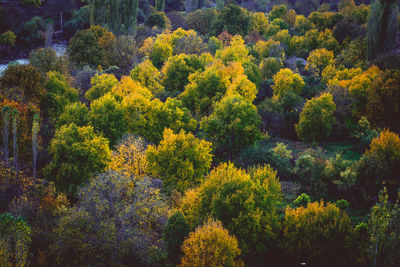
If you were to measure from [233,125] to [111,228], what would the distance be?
18.0m

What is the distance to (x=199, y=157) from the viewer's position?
3045 centimetres

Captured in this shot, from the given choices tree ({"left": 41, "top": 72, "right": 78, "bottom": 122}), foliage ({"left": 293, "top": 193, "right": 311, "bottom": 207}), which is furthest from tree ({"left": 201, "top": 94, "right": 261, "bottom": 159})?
tree ({"left": 41, "top": 72, "right": 78, "bottom": 122})

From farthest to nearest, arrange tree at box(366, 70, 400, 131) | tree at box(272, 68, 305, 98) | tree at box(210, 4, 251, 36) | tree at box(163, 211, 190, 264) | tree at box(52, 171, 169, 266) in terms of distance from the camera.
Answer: tree at box(210, 4, 251, 36)
tree at box(272, 68, 305, 98)
tree at box(366, 70, 400, 131)
tree at box(163, 211, 190, 264)
tree at box(52, 171, 169, 266)

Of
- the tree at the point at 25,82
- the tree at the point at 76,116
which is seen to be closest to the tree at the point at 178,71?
the tree at the point at 76,116

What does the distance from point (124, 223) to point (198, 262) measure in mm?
5492

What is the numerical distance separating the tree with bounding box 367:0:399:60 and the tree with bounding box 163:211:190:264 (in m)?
42.8

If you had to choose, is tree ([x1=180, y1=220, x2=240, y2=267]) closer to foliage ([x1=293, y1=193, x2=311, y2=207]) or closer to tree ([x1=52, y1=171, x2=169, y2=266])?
tree ([x1=52, y1=171, x2=169, y2=266])

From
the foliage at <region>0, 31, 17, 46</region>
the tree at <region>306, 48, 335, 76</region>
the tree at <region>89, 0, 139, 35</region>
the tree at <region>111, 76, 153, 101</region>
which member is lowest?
the foliage at <region>0, 31, 17, 46</region>

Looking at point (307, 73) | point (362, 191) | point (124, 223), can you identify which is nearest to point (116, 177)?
point (124, 223)

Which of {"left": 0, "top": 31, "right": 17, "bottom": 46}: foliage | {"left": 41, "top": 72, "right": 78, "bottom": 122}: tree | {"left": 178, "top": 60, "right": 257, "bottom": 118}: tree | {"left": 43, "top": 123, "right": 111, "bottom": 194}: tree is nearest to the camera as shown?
{"left": 43, "top": 123, "right": 111, "bottom": 194}: tree

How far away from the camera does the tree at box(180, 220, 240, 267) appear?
20.5m

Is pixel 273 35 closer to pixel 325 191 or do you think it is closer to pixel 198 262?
pixel 325 191

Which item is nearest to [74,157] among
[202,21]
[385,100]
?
[385,100]

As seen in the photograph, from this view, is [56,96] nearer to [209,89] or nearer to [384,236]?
[209,89]
